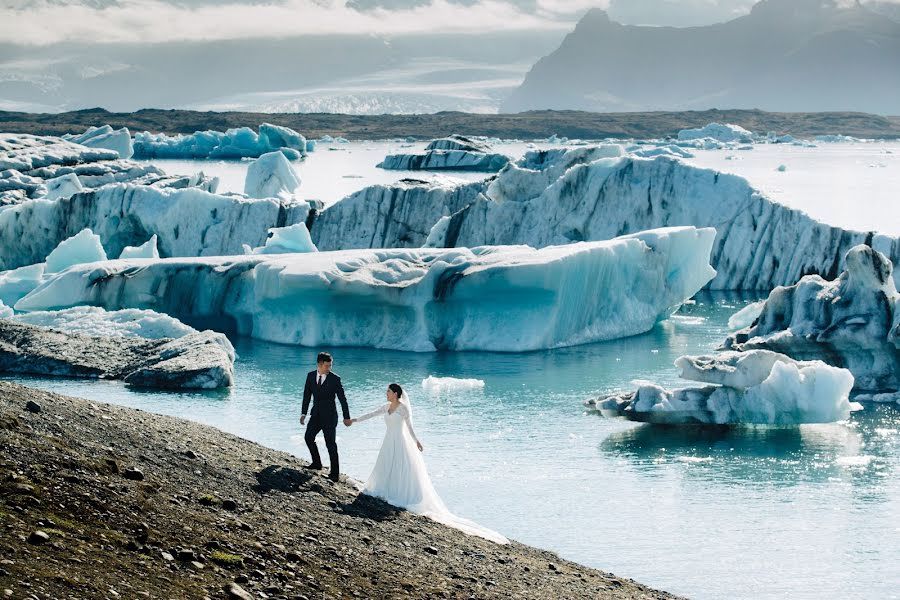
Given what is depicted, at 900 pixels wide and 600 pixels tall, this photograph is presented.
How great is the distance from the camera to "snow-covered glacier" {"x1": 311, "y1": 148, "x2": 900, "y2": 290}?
2750cm

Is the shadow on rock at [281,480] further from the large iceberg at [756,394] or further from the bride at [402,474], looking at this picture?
the large iceberg at [756,394]

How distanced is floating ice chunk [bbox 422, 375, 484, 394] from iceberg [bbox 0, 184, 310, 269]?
42.9ft

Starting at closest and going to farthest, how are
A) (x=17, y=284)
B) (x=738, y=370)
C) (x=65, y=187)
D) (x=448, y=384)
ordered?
(x=738, y=370) < (x=448, y=384) < (x=17, y=284) < (x=65, y=187)

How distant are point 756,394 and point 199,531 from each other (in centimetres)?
1042

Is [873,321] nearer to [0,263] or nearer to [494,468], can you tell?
[494,468]

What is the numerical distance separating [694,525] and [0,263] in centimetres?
2395

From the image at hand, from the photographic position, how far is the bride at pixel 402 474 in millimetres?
9578

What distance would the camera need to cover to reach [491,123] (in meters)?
120

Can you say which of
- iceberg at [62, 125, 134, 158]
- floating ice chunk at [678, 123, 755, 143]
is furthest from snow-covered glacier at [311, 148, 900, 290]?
floating ice chunk at [678, 123, 755, 143]

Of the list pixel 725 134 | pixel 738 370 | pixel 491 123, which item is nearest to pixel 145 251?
pixel 738 370

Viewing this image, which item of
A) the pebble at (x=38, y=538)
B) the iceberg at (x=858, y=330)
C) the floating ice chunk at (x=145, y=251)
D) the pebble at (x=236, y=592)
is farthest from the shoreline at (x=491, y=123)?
the pebble at (x=236, y=592)

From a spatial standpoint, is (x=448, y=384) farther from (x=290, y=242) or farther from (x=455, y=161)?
(x=455, y=161)

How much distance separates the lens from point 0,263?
3158 centimetres

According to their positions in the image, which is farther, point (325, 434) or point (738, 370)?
point (738, 370)
